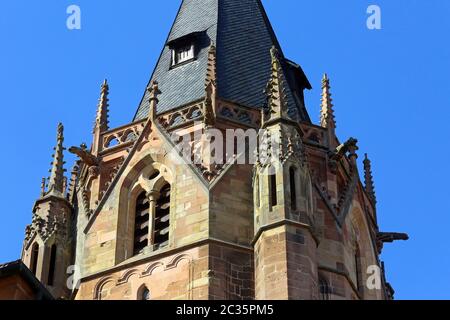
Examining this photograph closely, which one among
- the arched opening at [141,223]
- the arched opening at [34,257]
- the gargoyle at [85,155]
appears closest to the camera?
the arched opening at [141,223]

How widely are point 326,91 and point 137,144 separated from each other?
4693 mm

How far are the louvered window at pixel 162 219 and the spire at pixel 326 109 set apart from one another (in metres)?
4.06

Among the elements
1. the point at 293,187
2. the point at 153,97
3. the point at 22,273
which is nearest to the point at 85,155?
the point at 153,97

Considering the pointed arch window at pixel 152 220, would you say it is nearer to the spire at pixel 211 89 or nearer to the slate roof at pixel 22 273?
the spire at pixel 211 89

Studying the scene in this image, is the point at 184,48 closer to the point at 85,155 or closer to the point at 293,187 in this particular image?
the point at 85,155

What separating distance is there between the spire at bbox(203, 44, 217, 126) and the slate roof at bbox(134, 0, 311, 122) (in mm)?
457

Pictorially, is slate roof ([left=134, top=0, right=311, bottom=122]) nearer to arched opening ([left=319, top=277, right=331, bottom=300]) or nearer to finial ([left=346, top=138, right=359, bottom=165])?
finial ([left=346, top=138, right=359, bottom=165])

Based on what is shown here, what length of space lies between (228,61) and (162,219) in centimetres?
511

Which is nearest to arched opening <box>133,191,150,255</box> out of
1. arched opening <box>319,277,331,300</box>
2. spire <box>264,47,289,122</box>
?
spire <box>264,47,289,122</box>

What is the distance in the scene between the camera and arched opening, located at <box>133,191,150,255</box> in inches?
1140

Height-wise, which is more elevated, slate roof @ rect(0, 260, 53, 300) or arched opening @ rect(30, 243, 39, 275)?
arched opening @ rect(30, 243, 39, 275)

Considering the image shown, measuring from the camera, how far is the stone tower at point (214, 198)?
27125 mm

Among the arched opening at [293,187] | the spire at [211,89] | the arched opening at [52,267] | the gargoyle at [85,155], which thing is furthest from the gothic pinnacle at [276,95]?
the arched opening at [52,267]
